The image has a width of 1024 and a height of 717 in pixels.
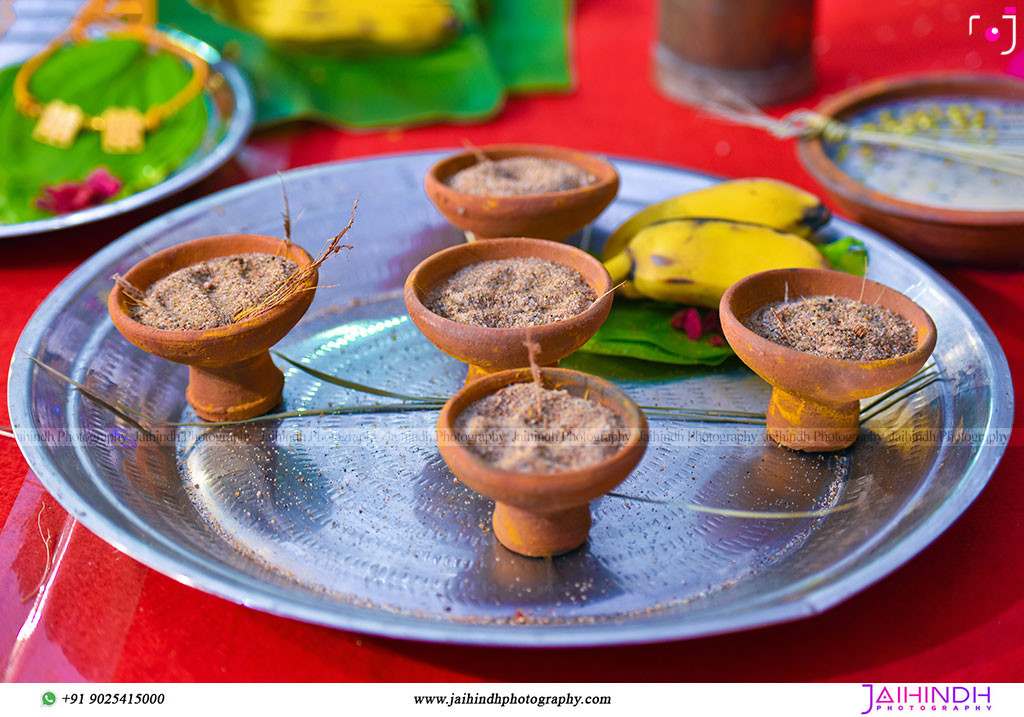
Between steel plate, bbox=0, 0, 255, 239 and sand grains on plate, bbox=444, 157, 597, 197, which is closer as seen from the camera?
sand grains on plate, bbox=444, 157, 597, 197

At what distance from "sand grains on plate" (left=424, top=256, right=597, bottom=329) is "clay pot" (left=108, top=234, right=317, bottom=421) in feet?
0.53

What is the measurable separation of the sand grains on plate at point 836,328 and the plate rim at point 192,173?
99 cm

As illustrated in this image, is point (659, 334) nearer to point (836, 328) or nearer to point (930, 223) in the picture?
point (836, 328)

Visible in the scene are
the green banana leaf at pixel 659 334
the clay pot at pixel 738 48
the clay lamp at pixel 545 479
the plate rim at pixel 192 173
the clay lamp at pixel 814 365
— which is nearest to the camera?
the clay lamp at pixel 545 479

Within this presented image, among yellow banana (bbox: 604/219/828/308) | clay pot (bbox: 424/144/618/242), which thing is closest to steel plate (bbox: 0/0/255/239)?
clay pot (bbox: 424/144/618/242)

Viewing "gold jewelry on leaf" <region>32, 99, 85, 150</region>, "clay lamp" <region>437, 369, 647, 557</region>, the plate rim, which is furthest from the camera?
"gold jewelry on leaf" <region>32, 99, 85, 150</region>

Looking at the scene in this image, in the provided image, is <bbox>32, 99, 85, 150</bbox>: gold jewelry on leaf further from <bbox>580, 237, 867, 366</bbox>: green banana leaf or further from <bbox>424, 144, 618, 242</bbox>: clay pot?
<bbox>580, 237, 867, 366</bbox>: green banana leaf

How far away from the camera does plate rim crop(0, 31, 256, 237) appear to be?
1.32m

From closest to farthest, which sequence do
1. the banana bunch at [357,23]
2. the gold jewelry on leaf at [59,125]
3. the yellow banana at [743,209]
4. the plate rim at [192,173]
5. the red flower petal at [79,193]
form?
the yellow banana at [743,209] → the plate rim at [192,173] → the red flower petal at [79,193] → the gold jewelry on leaf at [59,125] → the banana bunch at [357,23]

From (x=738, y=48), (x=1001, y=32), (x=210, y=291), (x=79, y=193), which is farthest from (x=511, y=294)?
(x=1001, y=32)

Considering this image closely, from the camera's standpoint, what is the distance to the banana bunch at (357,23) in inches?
80.6
